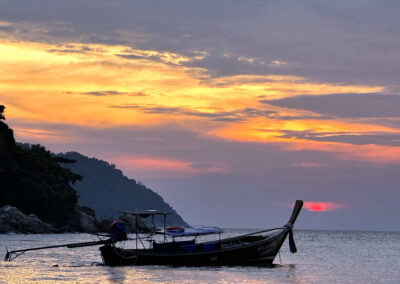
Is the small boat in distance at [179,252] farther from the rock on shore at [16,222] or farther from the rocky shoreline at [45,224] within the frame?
the rocky shoreline at [45,224]

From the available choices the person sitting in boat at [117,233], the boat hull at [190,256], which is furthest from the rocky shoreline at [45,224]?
the person sitting in boat at [117,233]

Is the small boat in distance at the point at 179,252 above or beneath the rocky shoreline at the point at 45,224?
beneath

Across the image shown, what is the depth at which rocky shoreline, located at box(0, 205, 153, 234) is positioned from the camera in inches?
4957

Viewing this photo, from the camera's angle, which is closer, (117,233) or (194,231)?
(117,233)

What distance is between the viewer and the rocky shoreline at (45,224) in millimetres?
125912

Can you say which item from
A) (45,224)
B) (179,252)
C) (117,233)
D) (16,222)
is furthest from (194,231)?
(45,224)

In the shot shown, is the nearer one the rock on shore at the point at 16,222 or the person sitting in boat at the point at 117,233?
the person sitting in boat at the point at 117,233

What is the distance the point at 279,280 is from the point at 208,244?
742 cm

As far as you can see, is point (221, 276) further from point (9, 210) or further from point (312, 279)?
point (9, 210)

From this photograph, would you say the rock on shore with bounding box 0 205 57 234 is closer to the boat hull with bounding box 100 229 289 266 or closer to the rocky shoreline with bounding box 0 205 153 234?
the rocky shoreline with bounding box 0 205 153 234

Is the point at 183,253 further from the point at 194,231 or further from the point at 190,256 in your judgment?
the point at 194,231

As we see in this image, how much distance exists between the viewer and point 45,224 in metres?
136

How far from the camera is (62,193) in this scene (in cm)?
14838

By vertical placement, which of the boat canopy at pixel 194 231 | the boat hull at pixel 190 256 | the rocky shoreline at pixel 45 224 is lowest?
the boat hull at pixel 190 256
